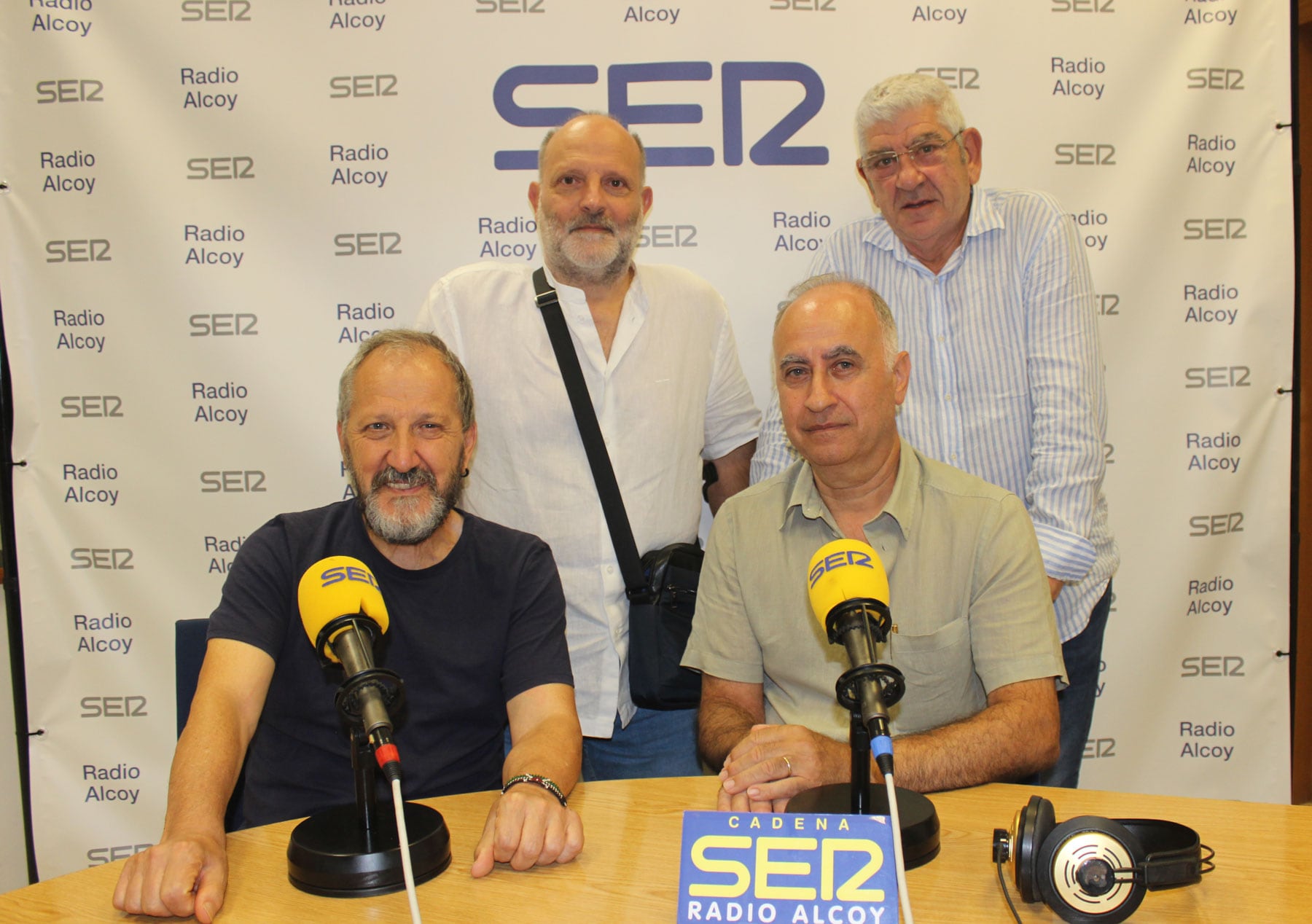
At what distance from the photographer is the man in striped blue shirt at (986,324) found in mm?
2791

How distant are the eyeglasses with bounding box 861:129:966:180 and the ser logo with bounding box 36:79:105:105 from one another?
2.62 metres

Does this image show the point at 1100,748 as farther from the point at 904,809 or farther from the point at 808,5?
the point at 808,5

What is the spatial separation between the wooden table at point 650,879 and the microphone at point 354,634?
1.00 ft

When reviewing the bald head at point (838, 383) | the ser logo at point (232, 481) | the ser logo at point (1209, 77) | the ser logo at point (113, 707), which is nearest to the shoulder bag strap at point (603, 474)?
the bald head at point (838, 383)

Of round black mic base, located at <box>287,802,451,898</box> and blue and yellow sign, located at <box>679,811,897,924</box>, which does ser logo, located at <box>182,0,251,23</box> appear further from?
blue and yellow sign, located at <box>679,811,897,924</box>

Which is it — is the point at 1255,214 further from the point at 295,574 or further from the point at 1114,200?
the point at 295,574

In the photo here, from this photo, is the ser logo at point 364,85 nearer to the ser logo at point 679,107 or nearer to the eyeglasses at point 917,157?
the ser logo at point 679,107

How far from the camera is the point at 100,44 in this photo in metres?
3.50

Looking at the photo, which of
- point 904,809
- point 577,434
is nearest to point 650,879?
point 904,809

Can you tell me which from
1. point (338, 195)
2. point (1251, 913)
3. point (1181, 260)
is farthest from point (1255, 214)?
point (338, 195)

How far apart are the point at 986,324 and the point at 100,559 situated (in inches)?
119

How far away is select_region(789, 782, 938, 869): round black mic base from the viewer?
1628 mm

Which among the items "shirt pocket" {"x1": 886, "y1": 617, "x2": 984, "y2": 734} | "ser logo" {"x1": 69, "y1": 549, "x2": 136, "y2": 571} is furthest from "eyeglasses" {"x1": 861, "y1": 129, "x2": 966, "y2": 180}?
"ser logo" {"x1": 69, "y1": 549, "x2": 136, "y2": 571}

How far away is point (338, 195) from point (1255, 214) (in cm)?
326
